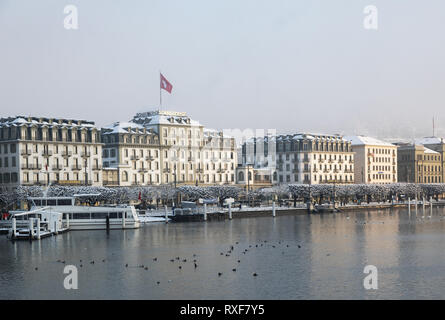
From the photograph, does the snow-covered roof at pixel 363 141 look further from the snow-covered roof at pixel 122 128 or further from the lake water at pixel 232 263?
the lake water at pixel 232 263

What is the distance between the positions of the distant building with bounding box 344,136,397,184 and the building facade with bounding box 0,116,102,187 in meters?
74.0

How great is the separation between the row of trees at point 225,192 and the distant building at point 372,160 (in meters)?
14.7

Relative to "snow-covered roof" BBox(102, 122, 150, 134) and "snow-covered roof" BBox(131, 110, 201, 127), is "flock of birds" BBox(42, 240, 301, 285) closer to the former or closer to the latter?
"snow-covered roof" BBox(102, 122, 150, 134)

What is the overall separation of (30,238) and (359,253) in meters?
32.7

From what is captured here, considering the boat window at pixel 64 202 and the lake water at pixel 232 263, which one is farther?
the boat window at pixel 64 202

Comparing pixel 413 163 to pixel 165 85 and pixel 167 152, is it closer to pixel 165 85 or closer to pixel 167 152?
pixel 167 152

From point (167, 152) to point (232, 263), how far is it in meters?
83.3

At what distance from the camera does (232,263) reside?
171ft

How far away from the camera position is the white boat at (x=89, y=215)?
275 feet

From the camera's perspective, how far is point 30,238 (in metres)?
71.1

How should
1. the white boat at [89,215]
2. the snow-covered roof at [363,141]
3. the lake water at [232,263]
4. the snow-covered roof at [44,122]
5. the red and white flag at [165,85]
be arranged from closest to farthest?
the lake water at [232,263] → the white boat at [89,215] → the snow-covered roof at [44,122] → the red and white flag at [165,85] → the snow-covered roof at [363,141]

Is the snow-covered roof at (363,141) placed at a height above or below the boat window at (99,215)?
above

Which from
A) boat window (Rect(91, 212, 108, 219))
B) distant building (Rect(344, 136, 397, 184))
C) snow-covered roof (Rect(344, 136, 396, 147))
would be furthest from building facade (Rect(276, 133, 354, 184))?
boat window (Rect(91, 212, 108, 219))

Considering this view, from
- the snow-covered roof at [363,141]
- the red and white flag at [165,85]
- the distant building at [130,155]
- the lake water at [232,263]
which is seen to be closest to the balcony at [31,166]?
the distant building at [130,155]
